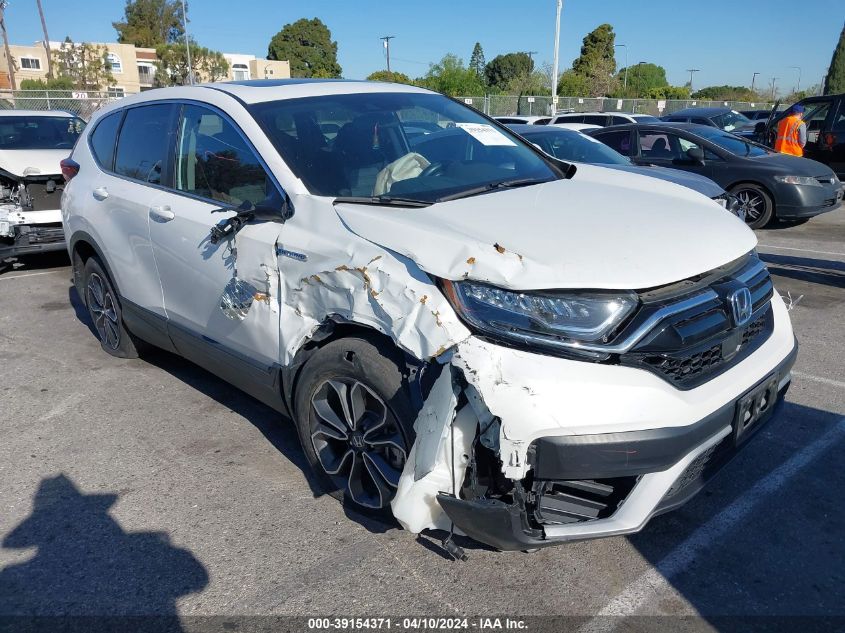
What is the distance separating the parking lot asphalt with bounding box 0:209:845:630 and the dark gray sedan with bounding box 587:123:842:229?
610cm

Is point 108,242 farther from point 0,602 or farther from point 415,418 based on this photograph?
point 415,418

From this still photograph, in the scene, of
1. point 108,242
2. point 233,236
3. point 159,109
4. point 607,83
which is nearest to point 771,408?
point 233,236

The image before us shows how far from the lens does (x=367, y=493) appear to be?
3.06 meters

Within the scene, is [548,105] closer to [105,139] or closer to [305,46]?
[105,139]

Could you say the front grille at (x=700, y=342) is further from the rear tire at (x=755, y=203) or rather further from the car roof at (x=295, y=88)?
the rear tire at (x=755, y=203)

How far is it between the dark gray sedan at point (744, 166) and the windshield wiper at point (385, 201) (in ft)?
26.3

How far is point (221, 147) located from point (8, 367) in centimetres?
293

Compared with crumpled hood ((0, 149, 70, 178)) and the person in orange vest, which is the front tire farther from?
the person in orange vest

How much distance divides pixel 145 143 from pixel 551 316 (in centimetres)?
311

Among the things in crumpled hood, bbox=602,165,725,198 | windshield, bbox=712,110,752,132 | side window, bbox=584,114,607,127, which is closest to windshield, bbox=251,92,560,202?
crumpled hood, bbox=602,165,725,198

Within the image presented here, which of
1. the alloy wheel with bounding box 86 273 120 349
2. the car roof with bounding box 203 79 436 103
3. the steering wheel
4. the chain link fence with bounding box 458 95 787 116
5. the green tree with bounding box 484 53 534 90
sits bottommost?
the alloy wheel with bounding box 86 273 120 349

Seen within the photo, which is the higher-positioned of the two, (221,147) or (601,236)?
(221,147)

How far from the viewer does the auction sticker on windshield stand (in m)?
3.88

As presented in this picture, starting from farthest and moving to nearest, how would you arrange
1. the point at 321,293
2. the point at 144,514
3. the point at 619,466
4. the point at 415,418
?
the point at 144,514, the point at 321,293, the point at 415,418, the point at 619,466
